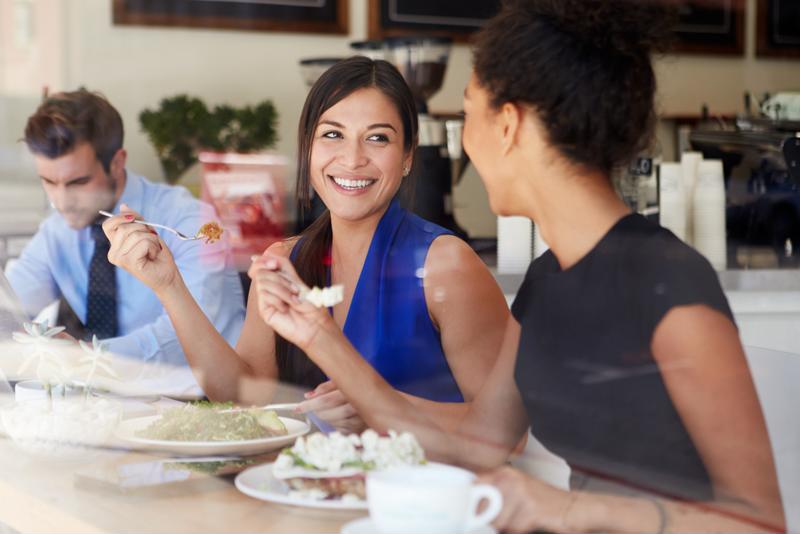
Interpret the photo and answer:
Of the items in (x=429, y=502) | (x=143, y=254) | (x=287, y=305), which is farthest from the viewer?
Answer: (x=143, y=254)

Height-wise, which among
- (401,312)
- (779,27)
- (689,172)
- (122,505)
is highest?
(779,27)

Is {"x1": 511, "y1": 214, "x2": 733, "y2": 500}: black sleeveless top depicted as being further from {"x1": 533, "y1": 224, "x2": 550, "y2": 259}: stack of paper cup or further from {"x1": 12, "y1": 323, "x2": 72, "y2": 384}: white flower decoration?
{"x1": 12, "y1": 323, "x2": 72, "y2": 384}: white flower decoration

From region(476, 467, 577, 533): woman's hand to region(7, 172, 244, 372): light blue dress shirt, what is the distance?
43cm

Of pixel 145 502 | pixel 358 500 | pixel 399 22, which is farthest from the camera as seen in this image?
pixel 399 22

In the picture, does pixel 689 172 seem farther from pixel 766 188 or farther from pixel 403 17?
pixel 403 17

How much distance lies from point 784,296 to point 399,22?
1801 mm

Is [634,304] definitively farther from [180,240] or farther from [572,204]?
[180,240]

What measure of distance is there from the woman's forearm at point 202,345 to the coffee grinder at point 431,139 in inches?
10.0

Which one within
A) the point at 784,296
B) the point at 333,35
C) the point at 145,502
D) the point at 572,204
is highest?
the point at 333,35

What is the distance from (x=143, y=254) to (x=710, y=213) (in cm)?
62

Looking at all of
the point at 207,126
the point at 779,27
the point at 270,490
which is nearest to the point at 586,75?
the point at 270,490

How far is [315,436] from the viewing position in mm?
843

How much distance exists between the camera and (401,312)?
41.9 inches

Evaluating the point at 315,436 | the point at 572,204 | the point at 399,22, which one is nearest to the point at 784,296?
the point at 572,204
